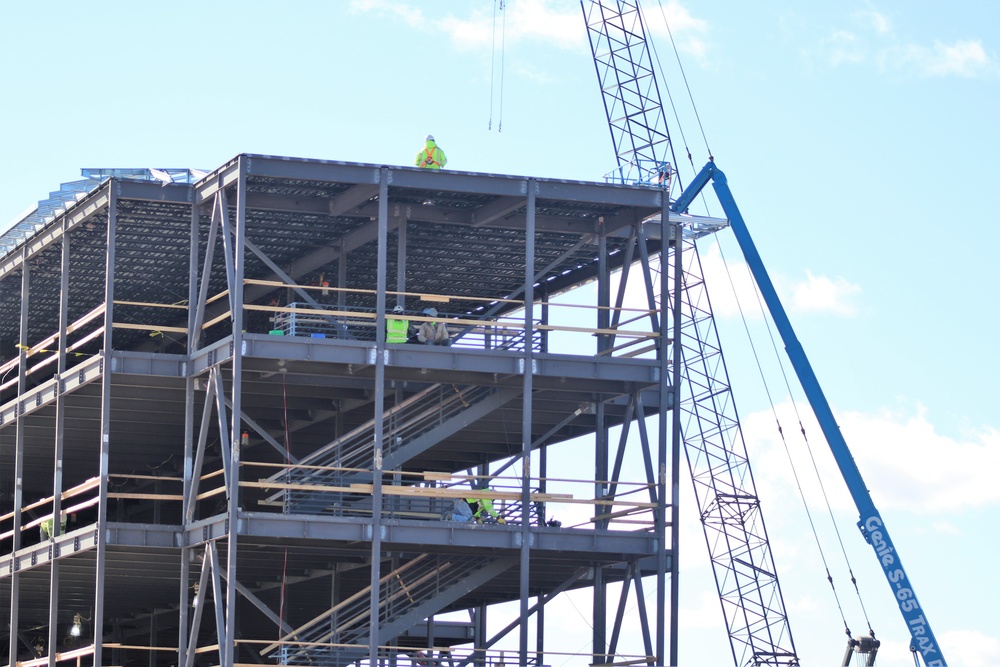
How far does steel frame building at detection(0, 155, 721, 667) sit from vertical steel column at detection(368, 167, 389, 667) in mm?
80

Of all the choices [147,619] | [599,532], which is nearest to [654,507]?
[599,532]

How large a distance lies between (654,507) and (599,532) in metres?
1.68

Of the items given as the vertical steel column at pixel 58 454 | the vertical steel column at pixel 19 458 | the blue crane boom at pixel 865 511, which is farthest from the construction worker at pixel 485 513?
the blue crane boom at pixel 865 511

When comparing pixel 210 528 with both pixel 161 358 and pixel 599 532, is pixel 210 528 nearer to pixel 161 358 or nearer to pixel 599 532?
pixel 161 358

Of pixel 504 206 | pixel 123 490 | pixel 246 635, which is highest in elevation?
pixel 504 206

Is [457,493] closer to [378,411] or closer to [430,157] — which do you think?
[378,411]

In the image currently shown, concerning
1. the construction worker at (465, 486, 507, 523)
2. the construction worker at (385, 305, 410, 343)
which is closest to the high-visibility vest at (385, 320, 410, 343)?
the construction worker at (385, 305, 410, 343)

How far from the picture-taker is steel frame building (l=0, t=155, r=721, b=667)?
39.1 m

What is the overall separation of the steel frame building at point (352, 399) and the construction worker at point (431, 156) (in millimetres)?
770

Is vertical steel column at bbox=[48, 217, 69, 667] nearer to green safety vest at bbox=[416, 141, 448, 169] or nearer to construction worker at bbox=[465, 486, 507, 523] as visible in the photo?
green safety vest at bbox=[416, 141, 448, 169]

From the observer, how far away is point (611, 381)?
41250mm

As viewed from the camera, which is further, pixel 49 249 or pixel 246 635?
pixel 246 635

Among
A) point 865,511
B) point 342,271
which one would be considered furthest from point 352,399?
point 865,511

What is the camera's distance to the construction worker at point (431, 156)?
41.4 m
